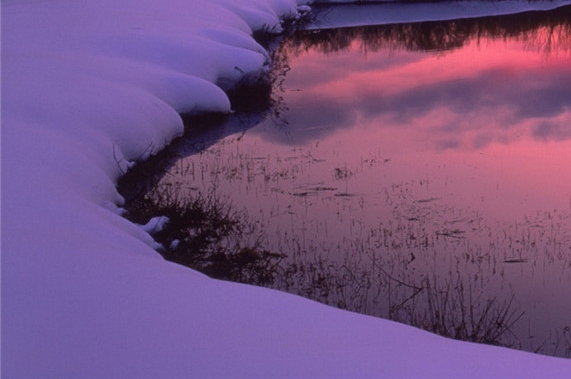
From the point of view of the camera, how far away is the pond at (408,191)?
5.24m

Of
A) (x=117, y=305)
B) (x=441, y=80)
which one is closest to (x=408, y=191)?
(x=117, y=305)

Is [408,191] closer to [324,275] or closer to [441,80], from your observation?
[324,275]

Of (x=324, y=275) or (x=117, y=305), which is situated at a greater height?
(x=117, y=305)

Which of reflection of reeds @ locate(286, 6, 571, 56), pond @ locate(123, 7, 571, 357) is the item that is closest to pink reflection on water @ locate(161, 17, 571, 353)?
pond @ locate(123, 7, 571, 357)

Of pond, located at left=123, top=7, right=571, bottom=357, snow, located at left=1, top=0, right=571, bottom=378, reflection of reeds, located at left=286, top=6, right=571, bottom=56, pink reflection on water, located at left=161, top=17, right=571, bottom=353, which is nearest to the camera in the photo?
snow, located at left=1, top=0, right=571, bottom=378

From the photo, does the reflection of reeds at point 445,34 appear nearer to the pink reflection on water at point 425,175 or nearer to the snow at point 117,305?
the pink reflection on water at point 425,175

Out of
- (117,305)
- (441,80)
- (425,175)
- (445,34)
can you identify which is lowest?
(445,34)

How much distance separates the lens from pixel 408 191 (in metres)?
7.31

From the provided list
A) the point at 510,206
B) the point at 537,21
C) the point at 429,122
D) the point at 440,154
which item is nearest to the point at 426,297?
the point at 510,206

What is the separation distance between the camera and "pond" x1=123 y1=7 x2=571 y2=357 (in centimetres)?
524

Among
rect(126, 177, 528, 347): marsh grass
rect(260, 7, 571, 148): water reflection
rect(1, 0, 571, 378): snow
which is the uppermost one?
rect(1, 0, 571, 378): snow

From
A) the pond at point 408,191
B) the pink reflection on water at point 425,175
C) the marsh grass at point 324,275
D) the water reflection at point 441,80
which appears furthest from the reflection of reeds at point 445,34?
the marsh grass at point 324,275

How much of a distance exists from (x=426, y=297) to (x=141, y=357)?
3.06 meters

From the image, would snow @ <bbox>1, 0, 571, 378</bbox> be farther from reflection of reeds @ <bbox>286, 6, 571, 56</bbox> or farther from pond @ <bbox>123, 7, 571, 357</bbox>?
reflection of reeds @ <bbox>286, 6, 571, 56</bbox>
